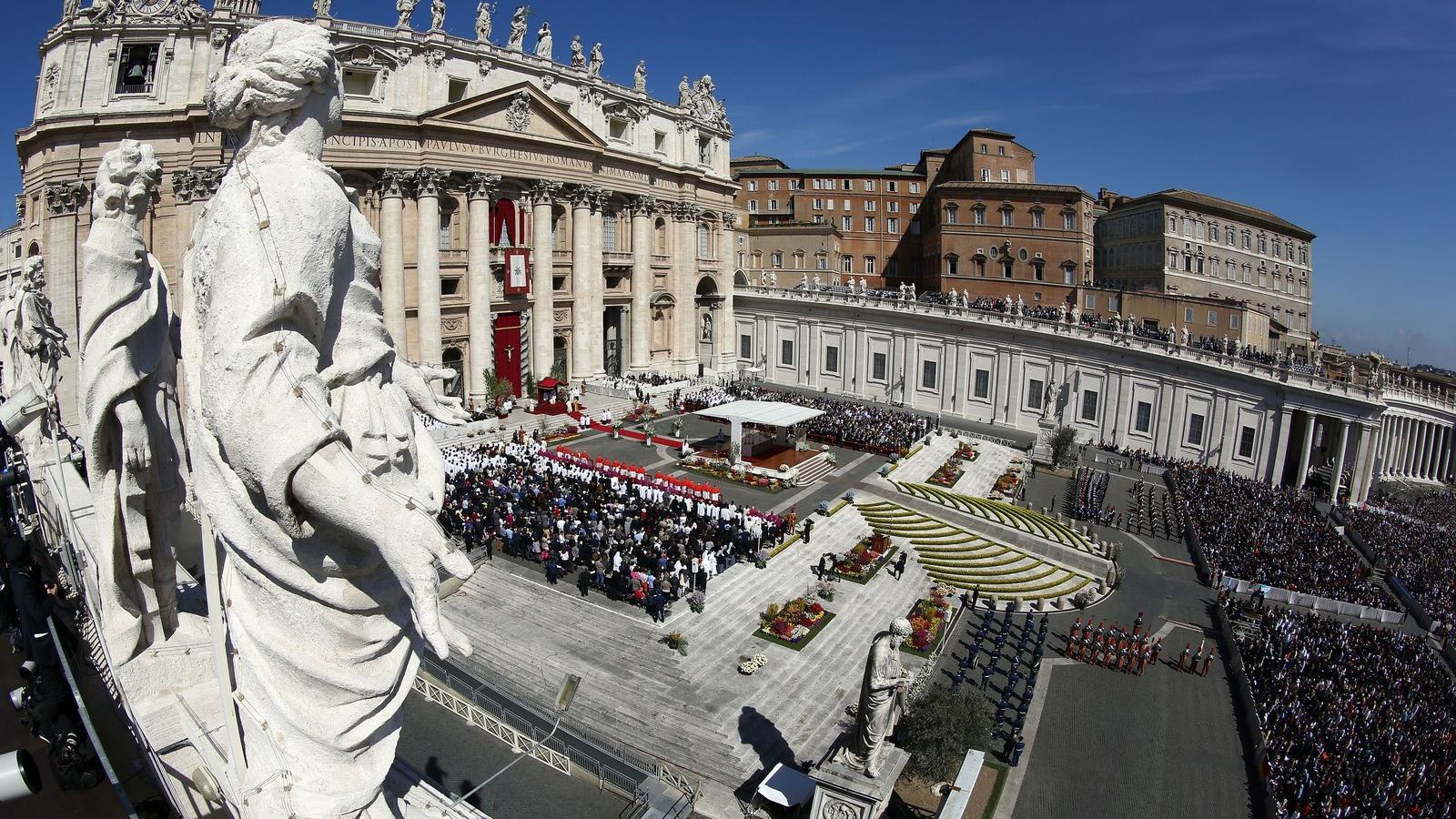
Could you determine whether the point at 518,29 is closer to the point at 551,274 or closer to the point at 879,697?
the point at 551,274

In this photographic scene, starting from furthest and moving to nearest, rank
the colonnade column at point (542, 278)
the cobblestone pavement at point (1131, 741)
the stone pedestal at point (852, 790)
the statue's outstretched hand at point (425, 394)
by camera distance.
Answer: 1. the colonnade column at point (542, 278)
2. the cobblestone pavement at point (1131, 741)
3. the stone pedestal at point (852, 790)
4. the statue's outstretched hand at point (425, 394)

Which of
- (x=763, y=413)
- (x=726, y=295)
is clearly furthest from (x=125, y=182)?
(x=726, y=295)

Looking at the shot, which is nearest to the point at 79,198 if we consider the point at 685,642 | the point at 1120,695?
the point at 685,642

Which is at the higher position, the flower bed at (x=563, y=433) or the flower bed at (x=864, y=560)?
the flower bed at (x=563, y=433)

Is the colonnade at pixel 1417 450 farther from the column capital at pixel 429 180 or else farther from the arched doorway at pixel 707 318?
the column capital at pixel 429 180

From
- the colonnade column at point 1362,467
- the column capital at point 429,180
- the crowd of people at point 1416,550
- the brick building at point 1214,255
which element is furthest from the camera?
the brick building at point 1214,255

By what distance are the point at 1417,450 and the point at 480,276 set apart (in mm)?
52519

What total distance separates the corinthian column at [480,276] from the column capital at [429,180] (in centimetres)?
170

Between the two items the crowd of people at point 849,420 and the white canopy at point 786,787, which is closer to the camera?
the white canopy at point 786,787

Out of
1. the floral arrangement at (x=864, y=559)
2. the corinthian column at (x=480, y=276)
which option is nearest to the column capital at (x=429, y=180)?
the corinthian column at (x=480, y=276)

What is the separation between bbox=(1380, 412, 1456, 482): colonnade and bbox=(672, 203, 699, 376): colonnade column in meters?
40.0

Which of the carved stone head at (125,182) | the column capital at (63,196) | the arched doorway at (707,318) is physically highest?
the column capital at (63,196)

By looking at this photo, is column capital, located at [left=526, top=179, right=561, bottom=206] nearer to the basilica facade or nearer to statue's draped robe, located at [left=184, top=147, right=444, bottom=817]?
the basilica facade

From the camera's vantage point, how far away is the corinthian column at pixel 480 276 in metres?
40.0
